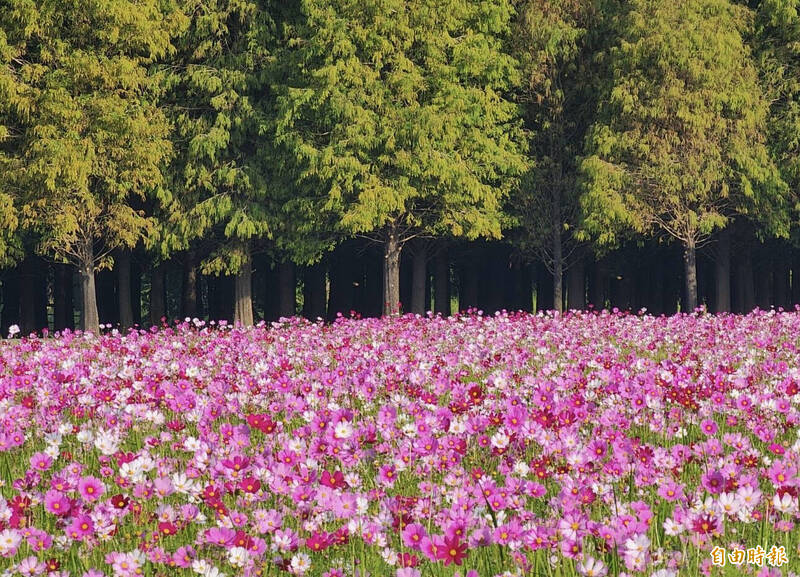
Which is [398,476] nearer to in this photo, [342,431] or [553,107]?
[342,431]

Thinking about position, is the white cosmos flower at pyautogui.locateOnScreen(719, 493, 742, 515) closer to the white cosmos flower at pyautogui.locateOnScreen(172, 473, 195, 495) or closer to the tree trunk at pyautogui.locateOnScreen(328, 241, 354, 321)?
the white cosmos flower at pyautogui.locateOnScreen(172, 473, 195, 495)

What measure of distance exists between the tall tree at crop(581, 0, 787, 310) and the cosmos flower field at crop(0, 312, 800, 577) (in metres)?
19.5

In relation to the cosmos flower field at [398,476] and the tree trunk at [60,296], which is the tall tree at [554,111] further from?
the cosmos flower field at [398,476]

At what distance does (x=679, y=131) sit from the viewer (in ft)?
94.6

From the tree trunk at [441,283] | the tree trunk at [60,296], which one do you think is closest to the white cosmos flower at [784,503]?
the tree trunk at [60,296]

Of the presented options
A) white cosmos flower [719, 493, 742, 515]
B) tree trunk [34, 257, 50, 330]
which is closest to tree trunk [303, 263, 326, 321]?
tree trunk [34, 257, 50, 330]

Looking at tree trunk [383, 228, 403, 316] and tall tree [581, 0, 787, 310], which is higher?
tall tree [581, 0, 787, 310]

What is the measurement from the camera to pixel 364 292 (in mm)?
37906

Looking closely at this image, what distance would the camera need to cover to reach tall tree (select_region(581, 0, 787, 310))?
91.2 ft

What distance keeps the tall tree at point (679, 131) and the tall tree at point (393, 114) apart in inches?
136

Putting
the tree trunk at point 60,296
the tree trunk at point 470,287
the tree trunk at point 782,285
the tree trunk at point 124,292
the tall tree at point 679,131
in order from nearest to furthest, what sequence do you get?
the tall tree at point 679,131
the tree trunk at point 124,292
the tree trunk at point 60,296
the tree trunk at point 782,285
the tree trunk at point 470,287

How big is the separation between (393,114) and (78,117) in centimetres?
812

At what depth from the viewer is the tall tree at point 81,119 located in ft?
76.1

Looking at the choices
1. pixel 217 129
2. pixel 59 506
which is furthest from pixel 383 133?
pixel 59 506
